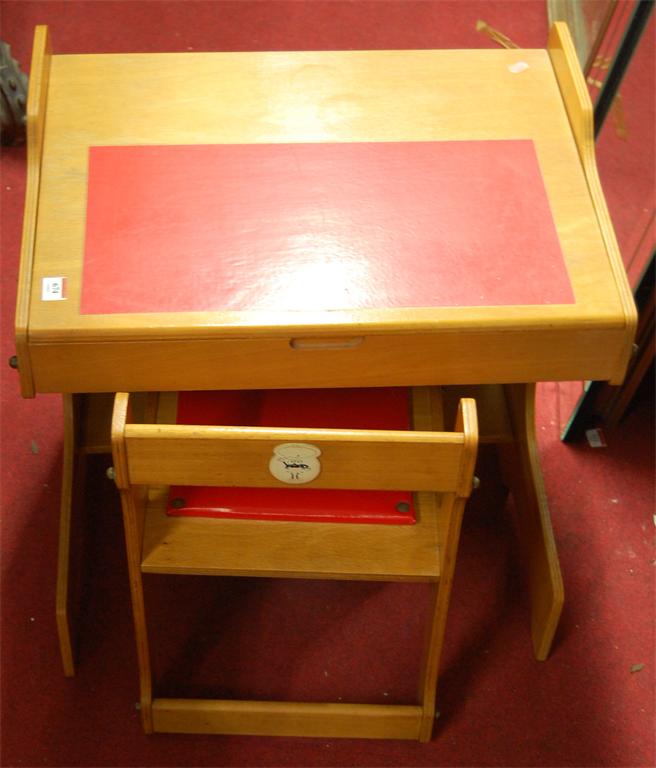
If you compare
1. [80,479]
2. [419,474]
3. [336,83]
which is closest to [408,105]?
[336,83]

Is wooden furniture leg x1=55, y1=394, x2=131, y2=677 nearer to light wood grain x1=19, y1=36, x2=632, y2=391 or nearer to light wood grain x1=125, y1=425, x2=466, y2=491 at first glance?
light wood grain x1=19, y1=36, x2=632, y2=391

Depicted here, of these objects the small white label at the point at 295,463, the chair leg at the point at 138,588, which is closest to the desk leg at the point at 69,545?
the chair leg at the point at 138,588

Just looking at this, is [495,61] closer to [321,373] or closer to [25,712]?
[321,373]

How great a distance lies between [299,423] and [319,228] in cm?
32

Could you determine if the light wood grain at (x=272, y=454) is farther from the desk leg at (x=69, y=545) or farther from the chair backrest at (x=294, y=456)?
the desk leg at (x=69, y=545)

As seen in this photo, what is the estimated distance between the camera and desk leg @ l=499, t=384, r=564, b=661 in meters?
1.87

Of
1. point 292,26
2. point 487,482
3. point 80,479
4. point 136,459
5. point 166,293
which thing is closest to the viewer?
point 136,459

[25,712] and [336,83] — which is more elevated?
[336,83]

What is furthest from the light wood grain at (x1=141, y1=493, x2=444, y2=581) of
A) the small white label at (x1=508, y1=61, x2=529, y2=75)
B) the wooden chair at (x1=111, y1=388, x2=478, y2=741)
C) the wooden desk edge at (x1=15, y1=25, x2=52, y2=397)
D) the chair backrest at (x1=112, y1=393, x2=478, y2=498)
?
the small white label at (x1=508, y1=61, x2=529, y2=75)

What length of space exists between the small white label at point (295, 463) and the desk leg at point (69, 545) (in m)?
0.59

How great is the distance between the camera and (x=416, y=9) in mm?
3121

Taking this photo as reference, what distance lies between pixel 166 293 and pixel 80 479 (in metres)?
0.58

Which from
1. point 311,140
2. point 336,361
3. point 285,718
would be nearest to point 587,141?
point 311,140

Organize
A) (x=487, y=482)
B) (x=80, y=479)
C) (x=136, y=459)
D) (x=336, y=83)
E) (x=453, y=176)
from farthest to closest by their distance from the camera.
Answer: (x=487, y=482) → (x=80, y=479) → (x=336, y=83) → (x=453, y=176) → (x=136, y=459)
